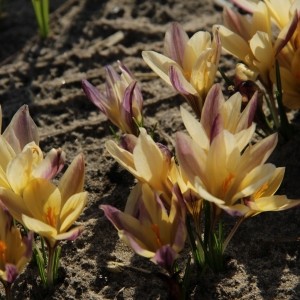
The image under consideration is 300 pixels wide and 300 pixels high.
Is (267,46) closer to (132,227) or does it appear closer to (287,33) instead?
(287,33)

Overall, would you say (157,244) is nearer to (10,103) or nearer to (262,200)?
(262,200)

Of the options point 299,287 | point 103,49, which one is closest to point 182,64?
point 299,287

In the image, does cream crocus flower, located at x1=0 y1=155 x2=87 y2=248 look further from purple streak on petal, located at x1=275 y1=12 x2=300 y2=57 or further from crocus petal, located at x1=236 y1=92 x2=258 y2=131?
purple streak on petal, located at x1=275 y1=12 x2=300 y2=57

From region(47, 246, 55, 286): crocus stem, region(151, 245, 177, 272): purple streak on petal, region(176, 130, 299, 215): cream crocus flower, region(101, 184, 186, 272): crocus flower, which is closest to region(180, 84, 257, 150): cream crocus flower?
region(176, 130, 299, 215): cream crocus flower

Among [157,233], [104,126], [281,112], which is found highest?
[157,233]

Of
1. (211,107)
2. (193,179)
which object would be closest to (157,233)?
(193,179)

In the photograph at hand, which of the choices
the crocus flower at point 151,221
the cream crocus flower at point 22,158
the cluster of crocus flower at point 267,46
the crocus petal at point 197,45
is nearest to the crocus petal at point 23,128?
the cream crocus flower at point 22,158

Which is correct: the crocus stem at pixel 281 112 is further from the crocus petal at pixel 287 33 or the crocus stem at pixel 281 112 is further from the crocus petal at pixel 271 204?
the crocus petal at pixel 271 204

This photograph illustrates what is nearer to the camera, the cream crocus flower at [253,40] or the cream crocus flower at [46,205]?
the cream crocus flower at [46,205]
